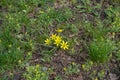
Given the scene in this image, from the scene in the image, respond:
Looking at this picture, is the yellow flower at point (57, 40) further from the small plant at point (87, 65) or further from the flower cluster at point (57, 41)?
the small plant at point (87, 65)

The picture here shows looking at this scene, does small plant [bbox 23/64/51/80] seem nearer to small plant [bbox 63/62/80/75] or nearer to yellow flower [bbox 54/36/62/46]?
small plant [bbox 63/62/80/75]

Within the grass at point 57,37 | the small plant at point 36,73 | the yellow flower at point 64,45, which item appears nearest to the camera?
the small plant at point 36,73

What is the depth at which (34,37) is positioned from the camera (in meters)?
4.19

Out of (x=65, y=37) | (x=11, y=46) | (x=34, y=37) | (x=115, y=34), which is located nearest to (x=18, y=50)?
(x=11, y=46)

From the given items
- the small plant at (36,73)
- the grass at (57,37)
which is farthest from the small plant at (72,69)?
the small plant at (36,73)

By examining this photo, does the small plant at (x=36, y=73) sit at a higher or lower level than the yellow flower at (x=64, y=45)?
lower

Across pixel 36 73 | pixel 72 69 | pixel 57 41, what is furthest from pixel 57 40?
pixel 36 73

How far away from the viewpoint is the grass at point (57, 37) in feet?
12.6

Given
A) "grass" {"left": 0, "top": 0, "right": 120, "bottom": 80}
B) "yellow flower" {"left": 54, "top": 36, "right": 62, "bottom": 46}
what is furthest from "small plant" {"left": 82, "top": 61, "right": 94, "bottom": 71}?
"yellow flower" {"left": 54, "top": 36, "right": 62, "bottom": 46}

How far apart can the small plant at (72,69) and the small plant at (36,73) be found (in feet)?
0.74

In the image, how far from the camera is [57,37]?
405 cm

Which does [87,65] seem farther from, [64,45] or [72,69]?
[64,45]

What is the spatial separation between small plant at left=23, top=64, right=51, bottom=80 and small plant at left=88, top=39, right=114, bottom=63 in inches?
23.4

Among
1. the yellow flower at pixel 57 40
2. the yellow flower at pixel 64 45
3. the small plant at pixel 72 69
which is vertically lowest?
the small plant at pixel 72 69
